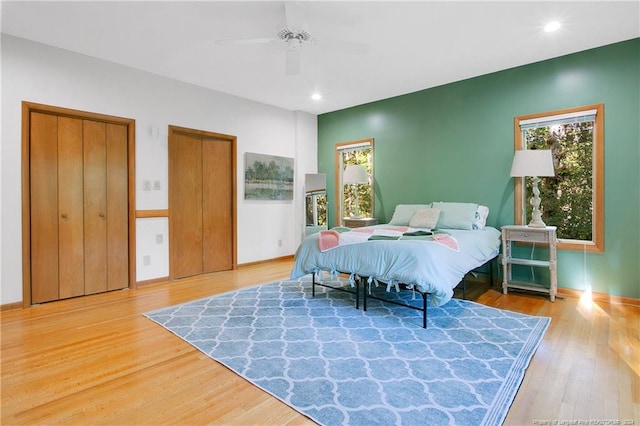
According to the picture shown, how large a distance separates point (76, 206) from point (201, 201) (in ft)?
4.86

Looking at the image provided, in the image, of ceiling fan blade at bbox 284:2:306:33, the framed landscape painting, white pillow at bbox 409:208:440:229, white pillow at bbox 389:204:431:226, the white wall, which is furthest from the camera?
the framed landscape painting

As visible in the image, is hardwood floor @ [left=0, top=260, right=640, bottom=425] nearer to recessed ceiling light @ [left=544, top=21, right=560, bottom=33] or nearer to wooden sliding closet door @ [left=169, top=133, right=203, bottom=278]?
wooden sliding closet door @ [left=169, top=133, right=203, bottom=278]

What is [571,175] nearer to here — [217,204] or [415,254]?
[415,254]

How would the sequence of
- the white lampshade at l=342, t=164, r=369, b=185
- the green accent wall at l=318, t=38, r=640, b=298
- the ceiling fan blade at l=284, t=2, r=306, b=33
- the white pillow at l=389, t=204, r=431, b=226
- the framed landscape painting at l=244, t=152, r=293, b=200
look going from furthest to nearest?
the framed landscape painting at l=244, t=152, r=293, b=200 → the white lampshade at l=342, t=164, r=369, b=185 → the white pillow at l=389, t=204, r=431, b=226 → the green accent wall at l=318, t=38, r=640, b=298 → the ceiling fan blade at l=284, t=2, r=306, b=33

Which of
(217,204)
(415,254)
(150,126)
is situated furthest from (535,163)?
(150,126)

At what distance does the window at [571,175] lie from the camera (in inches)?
138

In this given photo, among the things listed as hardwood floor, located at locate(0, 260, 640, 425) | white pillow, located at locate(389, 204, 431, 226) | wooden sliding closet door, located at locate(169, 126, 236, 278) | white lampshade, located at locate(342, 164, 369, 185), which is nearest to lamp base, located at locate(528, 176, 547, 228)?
hardwood floor, located at locate(0, 260, 640, 425)

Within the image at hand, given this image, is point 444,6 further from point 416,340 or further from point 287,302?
point 287,302

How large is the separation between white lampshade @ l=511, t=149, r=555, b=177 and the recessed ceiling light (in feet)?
3.76

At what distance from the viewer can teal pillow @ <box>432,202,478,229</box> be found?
3.89m

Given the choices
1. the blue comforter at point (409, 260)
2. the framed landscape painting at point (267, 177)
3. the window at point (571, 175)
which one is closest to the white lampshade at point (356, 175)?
the framed landscape painting at point (267, 177)

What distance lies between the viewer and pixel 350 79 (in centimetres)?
437

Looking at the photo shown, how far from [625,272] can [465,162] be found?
2.01 m

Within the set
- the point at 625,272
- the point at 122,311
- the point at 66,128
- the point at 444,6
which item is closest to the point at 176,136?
the point at 66,128
